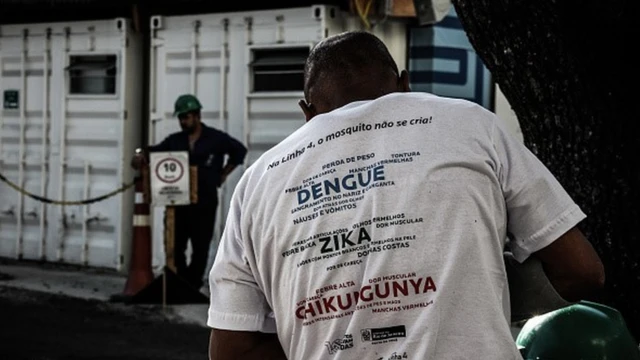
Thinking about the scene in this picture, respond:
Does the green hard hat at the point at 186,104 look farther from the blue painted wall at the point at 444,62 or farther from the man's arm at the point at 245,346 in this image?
the man's arm at the point at 245,346

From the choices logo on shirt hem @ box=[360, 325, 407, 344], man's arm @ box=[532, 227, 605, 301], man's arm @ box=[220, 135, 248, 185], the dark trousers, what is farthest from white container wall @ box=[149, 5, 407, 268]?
logo on shirt hem @ box=[360, 325, 407, 344]

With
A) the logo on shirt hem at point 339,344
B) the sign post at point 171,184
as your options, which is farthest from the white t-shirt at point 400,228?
the sign post at point 171,184

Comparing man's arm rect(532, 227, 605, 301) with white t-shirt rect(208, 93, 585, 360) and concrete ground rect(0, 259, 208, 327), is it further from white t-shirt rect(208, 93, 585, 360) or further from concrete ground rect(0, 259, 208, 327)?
concrete ground rect(0, 259, 208, 327)

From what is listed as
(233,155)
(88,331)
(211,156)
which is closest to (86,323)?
(88,331)

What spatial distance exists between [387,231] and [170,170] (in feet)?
27.7

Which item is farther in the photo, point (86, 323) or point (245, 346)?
point (86, 323)

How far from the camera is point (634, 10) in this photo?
468cm

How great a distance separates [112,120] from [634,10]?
28.8 feet

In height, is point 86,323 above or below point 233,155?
below

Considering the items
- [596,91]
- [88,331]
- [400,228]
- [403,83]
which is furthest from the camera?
[88,331]

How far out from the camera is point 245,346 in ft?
9.11

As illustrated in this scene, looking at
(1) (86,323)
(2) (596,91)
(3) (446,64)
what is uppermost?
(2) (596,91)

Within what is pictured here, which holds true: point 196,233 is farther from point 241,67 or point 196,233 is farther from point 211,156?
point 241,67

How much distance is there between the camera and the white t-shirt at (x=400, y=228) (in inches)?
98.3
